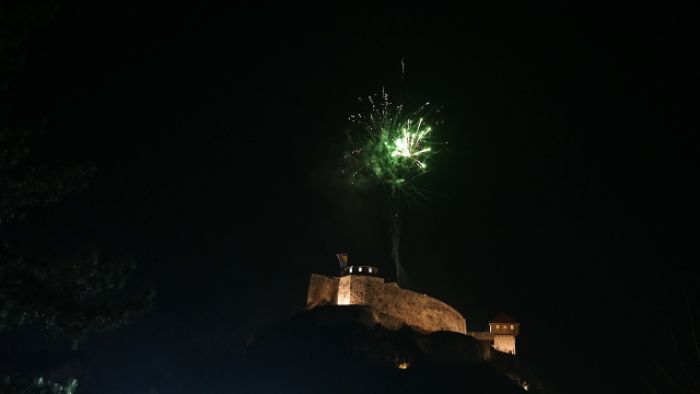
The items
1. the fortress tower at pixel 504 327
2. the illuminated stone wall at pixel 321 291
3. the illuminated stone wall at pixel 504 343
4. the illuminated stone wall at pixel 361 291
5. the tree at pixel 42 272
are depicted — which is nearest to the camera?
the tree at pixel 42 272

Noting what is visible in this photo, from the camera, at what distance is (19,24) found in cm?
961

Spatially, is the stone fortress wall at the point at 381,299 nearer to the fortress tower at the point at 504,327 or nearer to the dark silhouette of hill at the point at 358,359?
the dark silhouette of hill at the point at 358,359

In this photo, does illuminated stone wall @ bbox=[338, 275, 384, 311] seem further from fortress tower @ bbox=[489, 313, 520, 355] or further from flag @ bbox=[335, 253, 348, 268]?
fortress tower @ bbox=[489, 313, 520, 355]

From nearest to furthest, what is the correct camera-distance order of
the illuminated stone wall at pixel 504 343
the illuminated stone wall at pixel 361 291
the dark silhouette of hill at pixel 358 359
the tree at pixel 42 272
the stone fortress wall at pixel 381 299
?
1. the tree at pixel 42 272
2. the dark silhouette of hill at pixel 358 359
3. the illuminated stone wall at pixel 361 291
4. the stone fortress wall at pixel 381 299
5. the illuminated stone wall at pixel 504 343

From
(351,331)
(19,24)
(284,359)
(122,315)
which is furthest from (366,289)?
(19,24)

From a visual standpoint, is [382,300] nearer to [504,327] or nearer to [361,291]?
[361,291]

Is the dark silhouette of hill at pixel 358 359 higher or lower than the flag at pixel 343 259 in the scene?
lower

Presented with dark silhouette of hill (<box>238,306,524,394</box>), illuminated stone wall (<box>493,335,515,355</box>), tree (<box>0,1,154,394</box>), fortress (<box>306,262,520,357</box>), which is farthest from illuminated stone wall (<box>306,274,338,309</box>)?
tree (<box>0,1,154,394</box>)

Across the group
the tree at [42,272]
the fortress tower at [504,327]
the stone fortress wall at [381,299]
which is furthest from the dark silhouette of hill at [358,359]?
the tree at [42,272]

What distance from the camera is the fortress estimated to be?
41281mm

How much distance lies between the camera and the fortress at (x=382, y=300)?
41281 mm

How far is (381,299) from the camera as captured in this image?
4175 centimetres

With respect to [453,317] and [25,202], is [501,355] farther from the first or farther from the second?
[25,202]

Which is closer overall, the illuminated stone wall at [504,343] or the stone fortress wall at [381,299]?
the stone fortress wall at [381,299]
